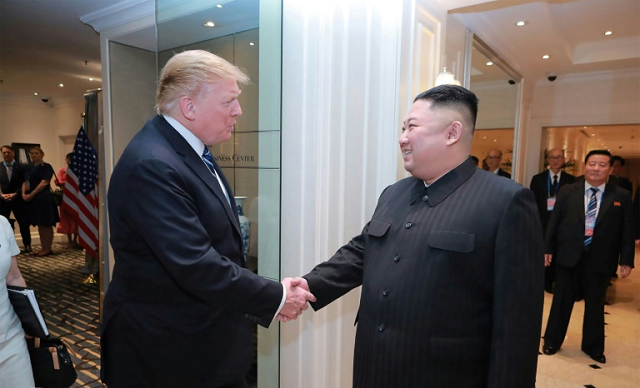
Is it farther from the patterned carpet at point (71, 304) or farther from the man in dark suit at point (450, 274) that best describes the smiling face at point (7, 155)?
the man in dark suit at point (450, 274)

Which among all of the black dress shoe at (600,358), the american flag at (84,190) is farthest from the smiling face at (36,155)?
the black dress shoe at (600,358)

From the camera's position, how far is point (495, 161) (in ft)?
18.9

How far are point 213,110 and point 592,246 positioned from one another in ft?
11.7

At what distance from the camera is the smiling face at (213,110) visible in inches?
56.2

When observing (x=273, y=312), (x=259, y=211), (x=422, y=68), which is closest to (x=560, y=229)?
(x=422, y=68)

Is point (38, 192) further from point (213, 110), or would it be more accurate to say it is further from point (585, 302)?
point (585, 302)

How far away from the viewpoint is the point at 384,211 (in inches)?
59.6

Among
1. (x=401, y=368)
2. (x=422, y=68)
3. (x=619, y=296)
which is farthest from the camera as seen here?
(x=619, y=296)

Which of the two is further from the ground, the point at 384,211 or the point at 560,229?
the point at 384,211

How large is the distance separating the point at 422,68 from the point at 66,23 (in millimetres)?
3853

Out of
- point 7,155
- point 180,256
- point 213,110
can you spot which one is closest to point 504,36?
point 213,110

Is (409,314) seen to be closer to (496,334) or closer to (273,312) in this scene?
(496,334)

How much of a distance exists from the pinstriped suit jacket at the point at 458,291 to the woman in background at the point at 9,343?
4.88ft

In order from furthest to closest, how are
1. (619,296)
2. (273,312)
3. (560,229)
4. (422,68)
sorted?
1. (619,296)
2. (560,229)
3. (422,68)
4. (273,312)
